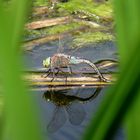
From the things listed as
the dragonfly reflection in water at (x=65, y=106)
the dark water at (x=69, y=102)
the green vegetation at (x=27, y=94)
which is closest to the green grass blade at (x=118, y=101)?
the green vegetation at (x=27, y=94)

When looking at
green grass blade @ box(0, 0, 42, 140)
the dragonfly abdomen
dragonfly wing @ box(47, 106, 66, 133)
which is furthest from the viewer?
the dragonfly abdomen

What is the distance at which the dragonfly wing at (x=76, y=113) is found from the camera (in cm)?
230

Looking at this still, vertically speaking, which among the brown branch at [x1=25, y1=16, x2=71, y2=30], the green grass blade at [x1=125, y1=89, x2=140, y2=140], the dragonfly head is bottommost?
the dragonfly head

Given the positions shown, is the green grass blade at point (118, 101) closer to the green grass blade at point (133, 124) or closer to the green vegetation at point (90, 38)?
the green grass blade at point (133, 124)

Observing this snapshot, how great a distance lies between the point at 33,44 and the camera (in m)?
2.79

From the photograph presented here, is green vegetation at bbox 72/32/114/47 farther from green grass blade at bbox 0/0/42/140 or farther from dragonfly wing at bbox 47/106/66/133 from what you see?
green grass blade at bbox 0/0/42/140

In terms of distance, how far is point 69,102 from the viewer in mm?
2490

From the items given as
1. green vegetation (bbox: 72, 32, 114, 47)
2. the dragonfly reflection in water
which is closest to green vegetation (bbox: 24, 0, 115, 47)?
green vegetation (bbox: 72, 32, 114, 47)

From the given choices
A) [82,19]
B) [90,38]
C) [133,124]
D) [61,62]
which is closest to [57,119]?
[61,62]

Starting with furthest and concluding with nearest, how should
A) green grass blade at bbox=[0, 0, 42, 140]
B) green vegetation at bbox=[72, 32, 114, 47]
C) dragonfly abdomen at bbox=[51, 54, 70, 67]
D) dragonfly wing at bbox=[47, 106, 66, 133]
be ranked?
green vegetation at bbox=[72, 32, 114, 47]
dragonfly abdomen at bbox=[51, 54, 70, 67]
dragonfly wing at bbox=[47, 106, 66, 133]
green grass blade at bbox=[0, 0, 42, 140]

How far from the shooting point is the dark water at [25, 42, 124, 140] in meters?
2.24

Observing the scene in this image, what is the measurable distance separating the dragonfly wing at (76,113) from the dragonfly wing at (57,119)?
4 centimetres

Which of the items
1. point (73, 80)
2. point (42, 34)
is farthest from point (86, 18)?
point (73, 80)

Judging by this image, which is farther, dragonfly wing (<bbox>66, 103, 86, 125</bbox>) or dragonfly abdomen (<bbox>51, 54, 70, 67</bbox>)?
dragonfly abdomen (<bbox>51, 54, 70, 67</bbox>)
